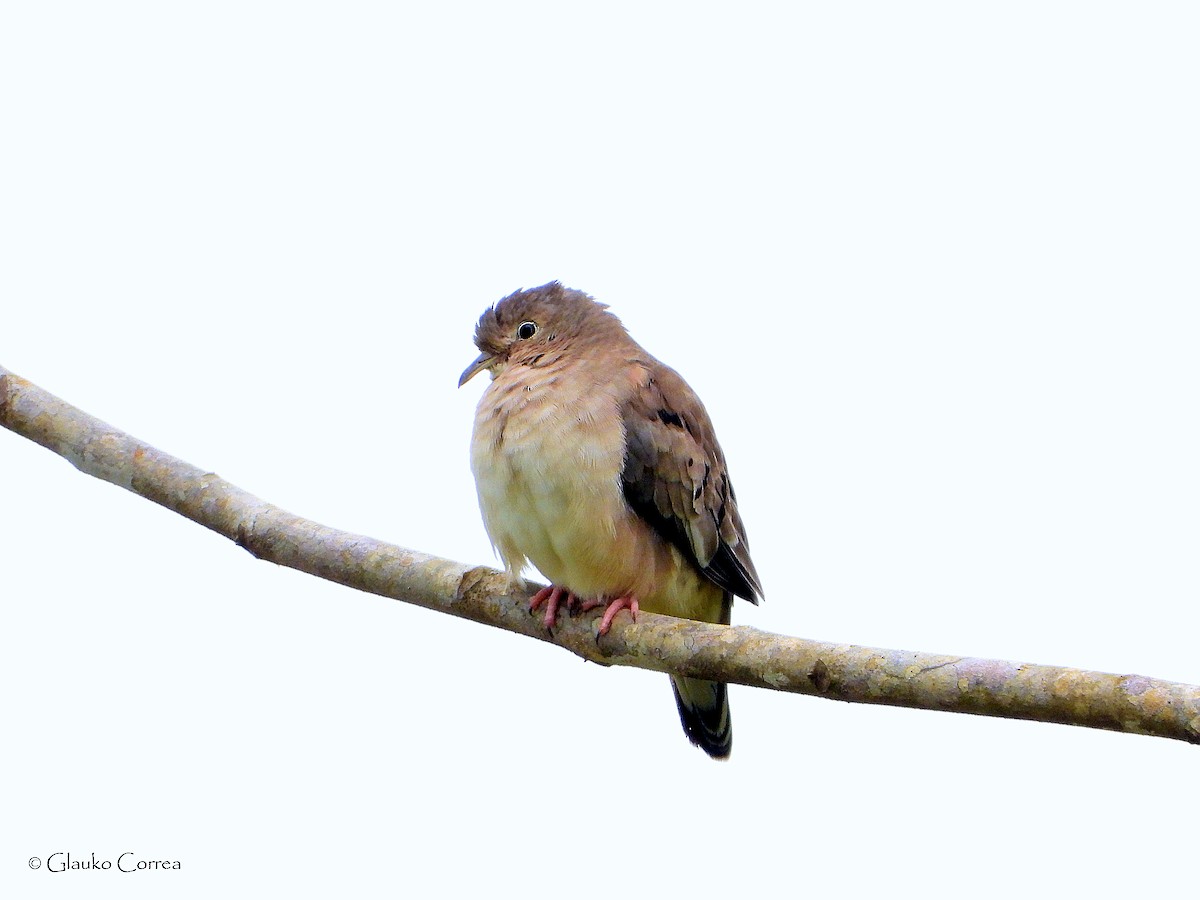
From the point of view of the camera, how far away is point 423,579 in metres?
4.75

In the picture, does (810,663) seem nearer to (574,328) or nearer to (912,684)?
(912,684)

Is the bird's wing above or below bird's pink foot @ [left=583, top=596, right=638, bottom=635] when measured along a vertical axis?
above

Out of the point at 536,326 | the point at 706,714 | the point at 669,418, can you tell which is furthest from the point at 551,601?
the point at 536,326

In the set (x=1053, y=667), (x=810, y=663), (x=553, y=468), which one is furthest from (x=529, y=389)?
(x=1053, y=667)

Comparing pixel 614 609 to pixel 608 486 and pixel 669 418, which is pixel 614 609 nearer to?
pixel 608 486

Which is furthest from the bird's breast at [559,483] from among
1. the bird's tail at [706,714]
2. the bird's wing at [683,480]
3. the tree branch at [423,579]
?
the bird's tail at [706,714]

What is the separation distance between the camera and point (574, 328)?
607 cm

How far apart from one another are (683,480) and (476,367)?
4.16ft

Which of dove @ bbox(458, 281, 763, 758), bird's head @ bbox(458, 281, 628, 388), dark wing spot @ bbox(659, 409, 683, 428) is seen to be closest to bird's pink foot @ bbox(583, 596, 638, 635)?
dove @ bbox(458, 281, 763, 758)

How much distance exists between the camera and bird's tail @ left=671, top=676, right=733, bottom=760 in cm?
584

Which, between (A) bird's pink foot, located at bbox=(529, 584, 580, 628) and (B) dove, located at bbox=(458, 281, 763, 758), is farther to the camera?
(B) dove, located at bbox=(458, 281, 763, 758)

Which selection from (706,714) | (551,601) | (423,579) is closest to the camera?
(423,579)

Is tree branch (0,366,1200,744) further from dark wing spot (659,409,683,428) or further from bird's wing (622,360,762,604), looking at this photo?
dark wing spot (659,409,683,428)

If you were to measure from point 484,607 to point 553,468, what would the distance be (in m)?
0.61
